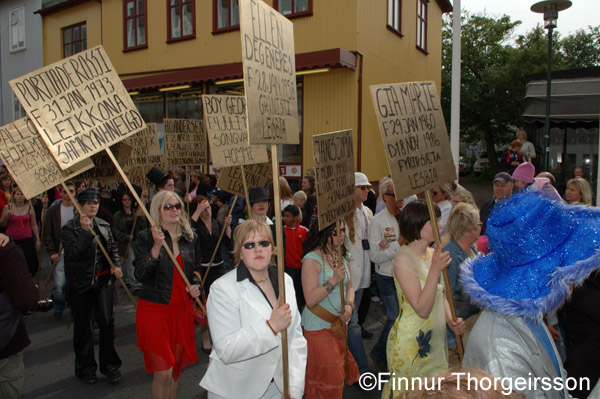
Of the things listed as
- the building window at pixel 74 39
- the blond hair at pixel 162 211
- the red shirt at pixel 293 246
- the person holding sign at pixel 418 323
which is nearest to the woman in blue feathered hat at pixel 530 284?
the person holding sign at pixel 418 323

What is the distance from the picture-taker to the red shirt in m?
5.61

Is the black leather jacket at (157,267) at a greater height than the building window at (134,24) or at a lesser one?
lesser

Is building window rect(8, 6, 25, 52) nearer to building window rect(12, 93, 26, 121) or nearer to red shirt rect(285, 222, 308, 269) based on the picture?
building window rect(12, 93, 26, 121)

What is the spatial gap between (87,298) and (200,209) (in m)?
1.80

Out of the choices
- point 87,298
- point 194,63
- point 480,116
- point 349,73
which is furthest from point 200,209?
point 480,116

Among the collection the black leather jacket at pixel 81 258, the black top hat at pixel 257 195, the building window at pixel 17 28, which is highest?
the building window at pixel 17 28

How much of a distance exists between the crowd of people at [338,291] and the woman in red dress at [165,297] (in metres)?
0.01

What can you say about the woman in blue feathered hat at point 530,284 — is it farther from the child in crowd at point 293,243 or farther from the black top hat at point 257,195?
the black top hat at point 257,195

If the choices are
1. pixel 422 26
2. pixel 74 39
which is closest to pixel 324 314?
pixel 422 26

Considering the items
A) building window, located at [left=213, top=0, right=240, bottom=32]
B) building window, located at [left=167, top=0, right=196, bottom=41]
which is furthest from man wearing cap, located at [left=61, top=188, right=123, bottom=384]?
building window, located at [left=167, top=0, right=196, bottom=41]

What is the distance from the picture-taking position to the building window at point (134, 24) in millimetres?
18203

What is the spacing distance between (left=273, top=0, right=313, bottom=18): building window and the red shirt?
33.1ft

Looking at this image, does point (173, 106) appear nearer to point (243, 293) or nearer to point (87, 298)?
point (87, 298)

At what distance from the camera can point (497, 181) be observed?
6.84 metres
